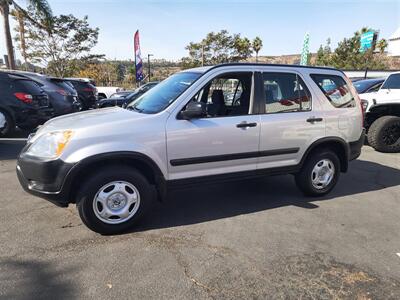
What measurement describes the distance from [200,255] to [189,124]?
1369 mm

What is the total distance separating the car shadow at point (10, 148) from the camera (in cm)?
668

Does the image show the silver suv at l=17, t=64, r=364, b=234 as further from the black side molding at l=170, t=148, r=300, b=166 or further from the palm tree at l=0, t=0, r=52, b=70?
the palm tree at l=0, t=0, r=52, b=70

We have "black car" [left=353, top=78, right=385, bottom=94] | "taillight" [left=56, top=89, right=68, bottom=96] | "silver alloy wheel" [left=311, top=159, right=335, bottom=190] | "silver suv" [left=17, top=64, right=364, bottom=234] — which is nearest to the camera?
"silver suv" [left=17, top=64, right=364, bottom=234]

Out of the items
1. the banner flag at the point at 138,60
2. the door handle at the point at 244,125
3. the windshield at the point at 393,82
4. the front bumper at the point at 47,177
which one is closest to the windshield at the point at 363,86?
the windshield at the point at 393,82

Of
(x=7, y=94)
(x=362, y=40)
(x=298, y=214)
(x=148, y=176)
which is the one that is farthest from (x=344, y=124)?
(x=362, y=40)

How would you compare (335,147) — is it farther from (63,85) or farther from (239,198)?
(63,85)

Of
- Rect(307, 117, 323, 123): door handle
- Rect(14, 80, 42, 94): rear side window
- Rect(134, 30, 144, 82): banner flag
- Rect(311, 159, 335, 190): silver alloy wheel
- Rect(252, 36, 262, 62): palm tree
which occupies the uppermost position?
Rect(252, 36, 262, 62): palm tree

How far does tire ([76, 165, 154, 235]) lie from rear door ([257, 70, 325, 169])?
1.57 m

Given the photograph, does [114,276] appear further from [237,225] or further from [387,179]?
[387,179]

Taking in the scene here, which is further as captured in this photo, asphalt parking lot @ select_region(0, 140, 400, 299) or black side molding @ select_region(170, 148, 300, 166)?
black side molding @ select_region(170, 148, 300, 166)

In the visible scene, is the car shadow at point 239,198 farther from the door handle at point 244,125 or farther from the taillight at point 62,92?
the taillight at point 62,92

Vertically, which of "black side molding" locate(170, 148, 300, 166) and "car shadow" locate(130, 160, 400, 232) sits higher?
"black side molding" locate(170, 148, 300, 166)

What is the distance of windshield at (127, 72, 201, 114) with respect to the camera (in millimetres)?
3645

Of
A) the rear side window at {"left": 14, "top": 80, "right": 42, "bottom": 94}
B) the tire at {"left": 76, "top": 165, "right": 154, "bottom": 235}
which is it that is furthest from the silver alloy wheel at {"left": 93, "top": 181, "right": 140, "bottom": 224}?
the rear side window at {"left": 14, "top": 80, "right": 42, "bottom": 94}
